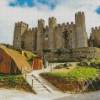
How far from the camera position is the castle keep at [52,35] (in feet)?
105

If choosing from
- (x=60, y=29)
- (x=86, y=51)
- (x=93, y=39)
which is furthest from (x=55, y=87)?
(x=93, y=39)

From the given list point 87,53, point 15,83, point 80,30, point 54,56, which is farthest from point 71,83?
point 80,30

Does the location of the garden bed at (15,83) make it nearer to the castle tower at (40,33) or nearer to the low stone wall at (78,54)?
the low stone wall at (78,54)

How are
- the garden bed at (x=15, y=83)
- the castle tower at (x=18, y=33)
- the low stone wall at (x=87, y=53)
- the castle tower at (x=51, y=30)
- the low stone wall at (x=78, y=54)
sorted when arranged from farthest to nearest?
the castle tower at (x=18, y=33), the castle tower at (x=51, y=30), the low stone wall at (x=78, y=54), the low stone wall at (x=87, y=53), the garden bed at (x=15, y=83)

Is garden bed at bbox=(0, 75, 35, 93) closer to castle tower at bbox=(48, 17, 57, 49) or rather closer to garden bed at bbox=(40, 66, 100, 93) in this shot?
garden bed at bbox=(40, 66, 100, 93)

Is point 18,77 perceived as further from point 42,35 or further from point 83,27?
point 42,35

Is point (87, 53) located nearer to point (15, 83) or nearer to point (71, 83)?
point (71, 83)

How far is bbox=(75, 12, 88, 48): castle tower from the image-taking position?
101ft

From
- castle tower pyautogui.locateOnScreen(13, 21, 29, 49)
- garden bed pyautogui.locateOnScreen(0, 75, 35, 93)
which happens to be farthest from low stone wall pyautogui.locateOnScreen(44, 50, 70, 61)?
castle tower pyautogui.locateOnScreen(13, 21, 29, 49)

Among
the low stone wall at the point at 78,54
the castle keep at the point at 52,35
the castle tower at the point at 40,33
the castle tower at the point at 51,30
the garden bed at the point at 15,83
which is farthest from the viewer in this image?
the castle tower at the point at 40,33

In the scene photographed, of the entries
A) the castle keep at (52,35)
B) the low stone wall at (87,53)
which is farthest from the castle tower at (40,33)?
the low stone wall at (87,53)

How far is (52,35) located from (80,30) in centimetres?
1001

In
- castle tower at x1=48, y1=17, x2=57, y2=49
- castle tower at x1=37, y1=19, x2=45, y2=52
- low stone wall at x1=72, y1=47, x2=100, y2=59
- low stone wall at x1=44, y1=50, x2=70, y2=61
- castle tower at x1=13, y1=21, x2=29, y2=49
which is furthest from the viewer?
castle tower at x1=13, y1=21, x2=29, y2=49

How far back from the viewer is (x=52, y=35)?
120ft
